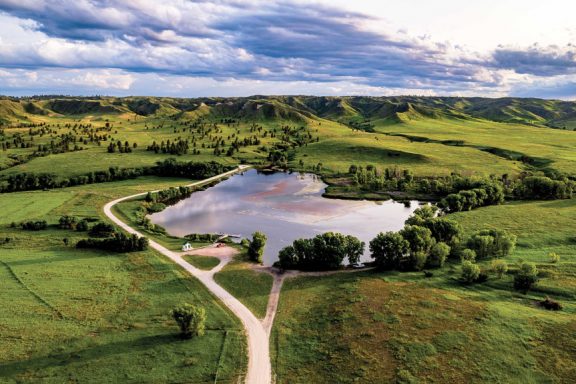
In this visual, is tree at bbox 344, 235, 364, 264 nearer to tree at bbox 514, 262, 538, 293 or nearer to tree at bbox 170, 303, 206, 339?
tree at bbox 514, 262, 538, 293

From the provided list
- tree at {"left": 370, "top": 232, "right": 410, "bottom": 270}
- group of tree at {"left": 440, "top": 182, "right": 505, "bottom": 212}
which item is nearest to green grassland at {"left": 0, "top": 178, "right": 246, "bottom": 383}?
tree at {"left": 370, "top": 232, "right": 410, "bottom": 270}

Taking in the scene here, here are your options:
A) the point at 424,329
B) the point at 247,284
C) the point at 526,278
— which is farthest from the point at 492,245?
the point at 247,284

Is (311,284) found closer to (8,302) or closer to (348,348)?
(348,348)

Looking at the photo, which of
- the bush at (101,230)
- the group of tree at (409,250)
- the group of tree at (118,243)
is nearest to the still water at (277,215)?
the group of tree at (409,250)

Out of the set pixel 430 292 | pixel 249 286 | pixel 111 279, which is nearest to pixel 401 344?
pixel 430 292

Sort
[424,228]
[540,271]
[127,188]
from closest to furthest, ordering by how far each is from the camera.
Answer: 1. [540,271]
2. [424,228]
3. [127,188]

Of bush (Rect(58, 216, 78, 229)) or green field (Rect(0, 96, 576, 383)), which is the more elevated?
bush (Rect(58, 216, 78, 229))
